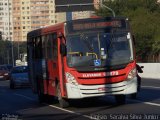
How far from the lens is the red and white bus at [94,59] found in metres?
18.5

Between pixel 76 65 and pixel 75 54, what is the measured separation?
37 cm

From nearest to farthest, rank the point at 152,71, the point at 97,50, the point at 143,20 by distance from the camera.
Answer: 1. the point at 97,50
2. the point at 152,71
3. the point at 143,20

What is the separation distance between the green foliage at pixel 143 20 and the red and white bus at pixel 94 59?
1854 inches

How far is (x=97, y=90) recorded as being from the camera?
18469 mm

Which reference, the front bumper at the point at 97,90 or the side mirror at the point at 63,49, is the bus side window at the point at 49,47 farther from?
the front bumper at the point at 97,90

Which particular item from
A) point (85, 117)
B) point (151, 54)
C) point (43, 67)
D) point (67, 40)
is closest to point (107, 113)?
point (85, 117)

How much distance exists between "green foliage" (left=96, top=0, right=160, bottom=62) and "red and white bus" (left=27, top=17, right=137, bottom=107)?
1854 inches

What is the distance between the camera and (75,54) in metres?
18.7

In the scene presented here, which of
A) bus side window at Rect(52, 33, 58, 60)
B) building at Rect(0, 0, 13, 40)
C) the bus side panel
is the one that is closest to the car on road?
bus side window at Rect(52, 33, 58, 60)

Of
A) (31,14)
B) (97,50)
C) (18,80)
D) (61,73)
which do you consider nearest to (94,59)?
(97,50)

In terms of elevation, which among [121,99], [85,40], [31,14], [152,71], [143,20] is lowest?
[152,71]

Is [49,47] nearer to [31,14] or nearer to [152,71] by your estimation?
[152,71]

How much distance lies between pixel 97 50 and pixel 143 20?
54177 mm

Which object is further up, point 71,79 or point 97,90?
point 71,79
